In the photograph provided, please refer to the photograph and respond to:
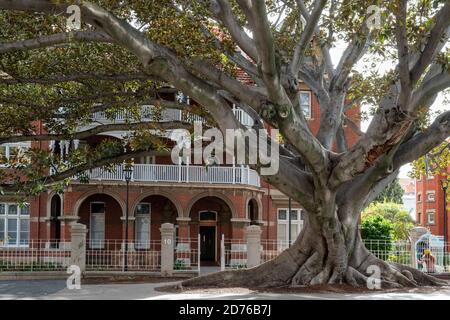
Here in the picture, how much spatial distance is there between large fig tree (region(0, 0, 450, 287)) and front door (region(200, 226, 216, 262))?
16435mm

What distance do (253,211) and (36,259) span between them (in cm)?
1478

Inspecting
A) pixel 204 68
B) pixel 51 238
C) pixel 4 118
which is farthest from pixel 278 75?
pixel 51 238

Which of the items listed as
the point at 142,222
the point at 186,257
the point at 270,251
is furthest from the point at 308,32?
the point at 142,222

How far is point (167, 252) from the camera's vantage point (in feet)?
78.4

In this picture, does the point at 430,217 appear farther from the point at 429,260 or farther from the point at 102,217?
the point at 429,260

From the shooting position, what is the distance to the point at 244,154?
45.2 feet

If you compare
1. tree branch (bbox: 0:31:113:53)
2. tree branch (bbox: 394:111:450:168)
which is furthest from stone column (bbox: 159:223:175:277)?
tree branch (bbox: 0:31:113:53)

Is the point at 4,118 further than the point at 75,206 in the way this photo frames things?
No

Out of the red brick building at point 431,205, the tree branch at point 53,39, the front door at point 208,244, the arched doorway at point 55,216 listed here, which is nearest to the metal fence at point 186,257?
the front door at point 208,244

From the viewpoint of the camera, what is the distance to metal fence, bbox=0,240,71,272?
79.0 feet

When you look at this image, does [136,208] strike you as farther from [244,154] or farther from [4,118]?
[244,154]

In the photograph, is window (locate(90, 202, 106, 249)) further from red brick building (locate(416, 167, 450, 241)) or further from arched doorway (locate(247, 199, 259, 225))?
red brick building (locate(416, 167, 450, 241))

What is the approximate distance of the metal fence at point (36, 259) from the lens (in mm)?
24078

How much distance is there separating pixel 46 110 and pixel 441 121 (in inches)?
391
